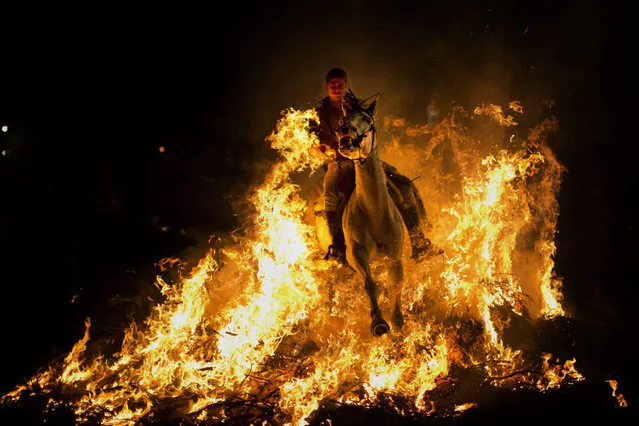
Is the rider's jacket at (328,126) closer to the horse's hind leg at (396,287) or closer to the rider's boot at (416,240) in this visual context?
the rider's boot at (416,240)

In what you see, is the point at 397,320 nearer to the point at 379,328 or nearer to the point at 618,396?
the point at 379,328

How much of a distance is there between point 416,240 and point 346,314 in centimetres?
230

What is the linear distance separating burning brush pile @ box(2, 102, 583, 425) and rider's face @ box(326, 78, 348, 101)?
981 mm

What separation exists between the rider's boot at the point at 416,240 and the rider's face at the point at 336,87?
239 cm

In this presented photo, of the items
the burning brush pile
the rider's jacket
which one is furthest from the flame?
the rider's jacket

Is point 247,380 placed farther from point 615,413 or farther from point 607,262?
point 607,262

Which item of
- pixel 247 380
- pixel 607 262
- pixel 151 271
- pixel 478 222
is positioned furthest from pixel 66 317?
pixel 607 262

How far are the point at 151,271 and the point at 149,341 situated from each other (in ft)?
7.08

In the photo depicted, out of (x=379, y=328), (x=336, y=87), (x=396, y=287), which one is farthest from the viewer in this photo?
(x=336, y=87)

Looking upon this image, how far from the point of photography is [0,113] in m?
11.0

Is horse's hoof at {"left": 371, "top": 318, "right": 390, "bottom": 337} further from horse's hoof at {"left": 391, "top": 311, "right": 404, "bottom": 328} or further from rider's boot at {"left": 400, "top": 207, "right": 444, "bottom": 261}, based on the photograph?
rider's boot at {"left": 400, "top": 207, "right": 444, "bottom": 261}

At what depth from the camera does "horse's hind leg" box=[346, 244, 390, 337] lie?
594cm

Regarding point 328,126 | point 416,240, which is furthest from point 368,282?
point 328,126

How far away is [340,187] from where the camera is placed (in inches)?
291
